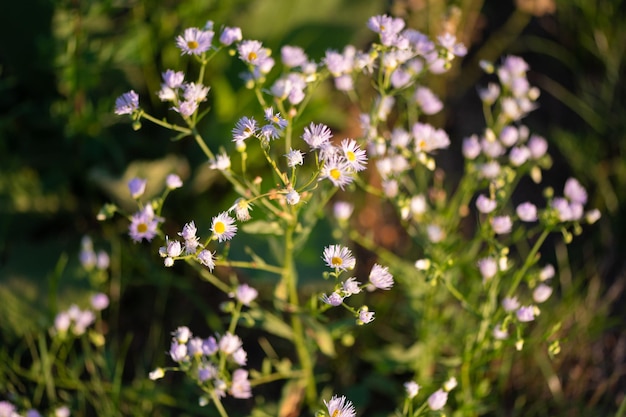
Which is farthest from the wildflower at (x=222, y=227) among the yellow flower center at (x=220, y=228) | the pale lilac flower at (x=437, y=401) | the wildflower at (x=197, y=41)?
the pale lilac flower at (x=437, y=401)

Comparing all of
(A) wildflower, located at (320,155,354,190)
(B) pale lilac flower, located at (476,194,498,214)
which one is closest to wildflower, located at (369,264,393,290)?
(A) wildflower, located at (320,155,354,190)

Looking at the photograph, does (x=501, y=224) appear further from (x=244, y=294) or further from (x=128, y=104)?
(x=128, y=104)

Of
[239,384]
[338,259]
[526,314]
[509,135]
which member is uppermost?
[338,259]

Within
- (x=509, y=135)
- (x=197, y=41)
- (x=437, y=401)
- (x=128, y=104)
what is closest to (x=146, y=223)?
(x=128, y=104)

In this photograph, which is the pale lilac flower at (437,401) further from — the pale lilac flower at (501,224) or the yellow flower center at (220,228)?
the yellow flower center at (220,228)

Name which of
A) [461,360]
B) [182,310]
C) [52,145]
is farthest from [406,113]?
[52,145]

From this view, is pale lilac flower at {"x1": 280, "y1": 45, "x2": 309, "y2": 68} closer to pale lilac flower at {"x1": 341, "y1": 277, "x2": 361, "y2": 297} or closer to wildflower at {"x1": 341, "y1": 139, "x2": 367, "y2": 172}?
wildflower at {"x1": 341, "y1": 139, "x2": 367, "y2": 172}
